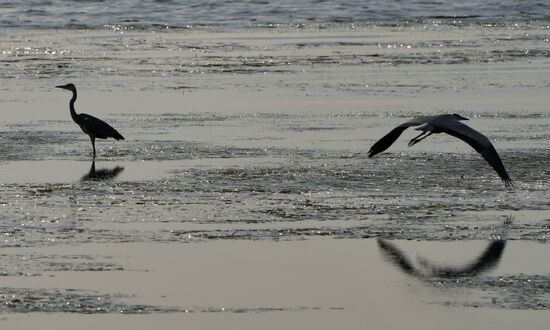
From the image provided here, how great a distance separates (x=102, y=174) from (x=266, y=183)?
76.0 inches

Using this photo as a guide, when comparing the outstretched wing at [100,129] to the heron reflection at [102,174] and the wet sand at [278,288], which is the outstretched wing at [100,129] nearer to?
the heron reflection at [102,174]

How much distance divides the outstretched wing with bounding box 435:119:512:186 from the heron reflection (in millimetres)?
3472

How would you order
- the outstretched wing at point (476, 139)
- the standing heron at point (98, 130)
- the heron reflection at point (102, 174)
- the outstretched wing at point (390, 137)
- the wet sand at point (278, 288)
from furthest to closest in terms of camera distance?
the standing heron at point (98, 130) < the heron reflection at point (102, 174) < the outstretched wing at point (390, 137) < the outstretched wing at point (476, 139) < the wet sand at point (278, 288)

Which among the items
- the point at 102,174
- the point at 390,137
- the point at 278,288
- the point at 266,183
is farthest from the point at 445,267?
the point at 102,174

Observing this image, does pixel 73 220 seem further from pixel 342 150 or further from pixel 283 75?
pixel 283 75

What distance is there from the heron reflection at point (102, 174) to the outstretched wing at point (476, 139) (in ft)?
11.4

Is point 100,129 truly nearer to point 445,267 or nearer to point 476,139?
point 476,139

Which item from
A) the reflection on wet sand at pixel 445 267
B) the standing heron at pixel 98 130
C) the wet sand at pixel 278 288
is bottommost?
the standing heron at pixel 98 130

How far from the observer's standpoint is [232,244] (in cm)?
1066

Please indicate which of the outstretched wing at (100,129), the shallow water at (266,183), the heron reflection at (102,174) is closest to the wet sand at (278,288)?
the shallow water at (266,183)

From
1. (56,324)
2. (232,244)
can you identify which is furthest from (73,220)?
(56,324)

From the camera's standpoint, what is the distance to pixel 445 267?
32.7 feet

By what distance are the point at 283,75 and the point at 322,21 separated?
15440 millimetres

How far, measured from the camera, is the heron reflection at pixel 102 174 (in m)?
14.1
